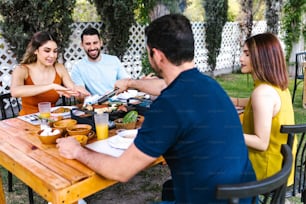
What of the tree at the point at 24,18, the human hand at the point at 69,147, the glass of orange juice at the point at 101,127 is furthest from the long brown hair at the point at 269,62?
the tree at the point at 24,18

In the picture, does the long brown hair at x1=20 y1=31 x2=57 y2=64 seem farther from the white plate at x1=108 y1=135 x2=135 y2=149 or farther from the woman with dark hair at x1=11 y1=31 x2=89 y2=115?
the white plate at x1=108 y1=135 x2=135 y2=149

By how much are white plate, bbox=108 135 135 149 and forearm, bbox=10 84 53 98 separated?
0.97 metres

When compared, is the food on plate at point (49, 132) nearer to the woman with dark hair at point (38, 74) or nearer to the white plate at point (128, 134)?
the white plate at point (128, 134)

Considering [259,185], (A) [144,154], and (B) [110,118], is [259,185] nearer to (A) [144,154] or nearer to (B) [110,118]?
(A) [144,154]

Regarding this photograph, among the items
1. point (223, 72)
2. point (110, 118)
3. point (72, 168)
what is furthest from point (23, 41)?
point (223, 72)

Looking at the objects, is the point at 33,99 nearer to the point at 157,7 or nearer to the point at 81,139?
the point at 81,139

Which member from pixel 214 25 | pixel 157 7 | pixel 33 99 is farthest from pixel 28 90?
pixel 214 25

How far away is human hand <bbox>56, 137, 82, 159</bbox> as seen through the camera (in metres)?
1.32

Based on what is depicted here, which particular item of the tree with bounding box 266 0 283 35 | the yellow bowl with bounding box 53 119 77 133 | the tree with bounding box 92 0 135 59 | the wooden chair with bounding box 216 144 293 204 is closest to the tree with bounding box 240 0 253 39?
the tree with bounding box 266 0 283 35

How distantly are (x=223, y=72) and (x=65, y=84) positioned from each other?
20.9 feet

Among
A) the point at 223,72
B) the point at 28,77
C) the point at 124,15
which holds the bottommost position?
the point at 223,72

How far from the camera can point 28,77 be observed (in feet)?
8.20

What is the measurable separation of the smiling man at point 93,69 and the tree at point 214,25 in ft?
16.0

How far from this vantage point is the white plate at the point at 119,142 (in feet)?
4.63
